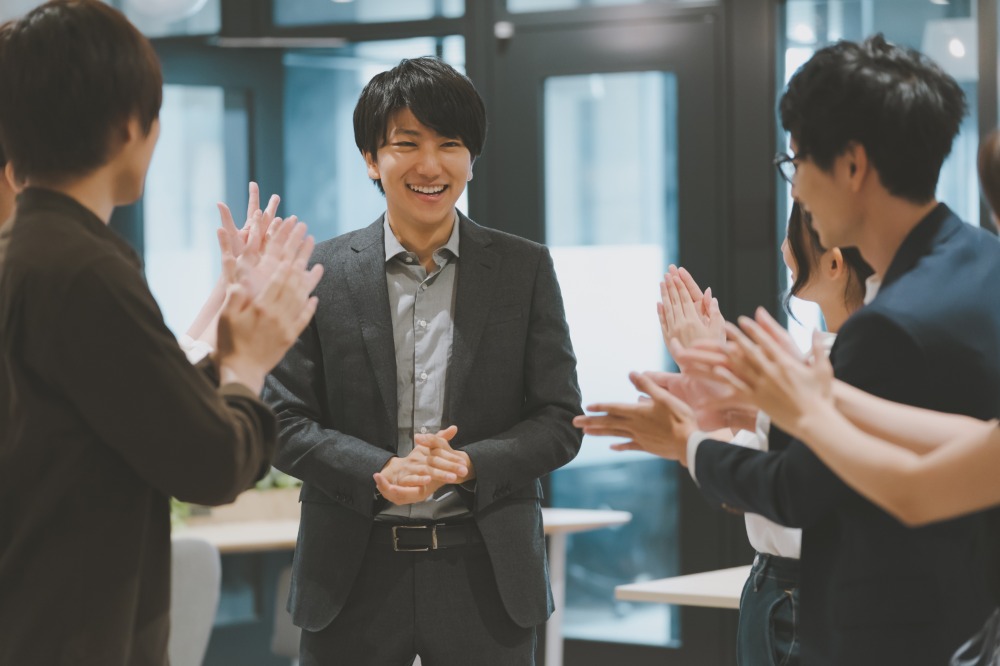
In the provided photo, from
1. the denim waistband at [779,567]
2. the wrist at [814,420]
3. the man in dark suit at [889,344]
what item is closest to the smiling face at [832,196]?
the man in dark suit at [889,344]

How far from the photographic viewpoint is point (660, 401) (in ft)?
5.80

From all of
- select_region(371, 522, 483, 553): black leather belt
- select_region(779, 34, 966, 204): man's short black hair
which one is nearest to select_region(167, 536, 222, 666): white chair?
select_region(371, 522, 483, 553): black leather belt

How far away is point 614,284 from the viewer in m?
5.04

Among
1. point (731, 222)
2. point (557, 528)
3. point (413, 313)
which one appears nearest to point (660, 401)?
point (413, 313)

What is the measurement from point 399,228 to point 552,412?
51cm

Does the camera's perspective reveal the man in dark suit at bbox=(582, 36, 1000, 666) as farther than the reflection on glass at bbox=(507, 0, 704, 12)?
No

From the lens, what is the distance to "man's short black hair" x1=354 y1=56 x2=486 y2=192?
2434 millimetres

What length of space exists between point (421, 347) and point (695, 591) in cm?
107

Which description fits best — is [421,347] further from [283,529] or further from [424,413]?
[283,529]

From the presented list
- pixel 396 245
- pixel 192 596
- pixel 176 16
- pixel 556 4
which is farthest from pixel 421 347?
pixel 176 16

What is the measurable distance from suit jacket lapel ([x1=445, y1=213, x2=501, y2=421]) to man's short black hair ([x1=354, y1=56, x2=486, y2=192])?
210 millimetres

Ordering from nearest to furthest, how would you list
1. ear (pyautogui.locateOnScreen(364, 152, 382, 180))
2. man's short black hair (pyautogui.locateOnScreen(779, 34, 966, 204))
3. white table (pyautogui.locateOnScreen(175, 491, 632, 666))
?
1. man's short black hair (pyautogui.locateOnScreen(779, 34, 966, 204))
2. ear (pyautogui.locateOnScreen(364, 152, 382, 180))
3. white table (pyautogui.locateOnScreen(175, 491, 632, 666))

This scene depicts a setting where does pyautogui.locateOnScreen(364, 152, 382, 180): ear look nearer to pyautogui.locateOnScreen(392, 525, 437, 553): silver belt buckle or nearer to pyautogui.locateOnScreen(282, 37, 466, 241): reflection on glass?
pyautogui.locateOnScreen(392, 525, 437, 553): silver belt buckle

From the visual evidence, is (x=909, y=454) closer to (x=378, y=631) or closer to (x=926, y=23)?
(x=378, y=631)
